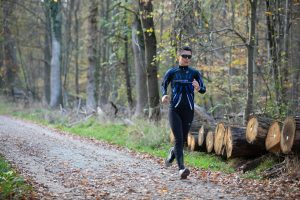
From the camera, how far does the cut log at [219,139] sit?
33.3ft

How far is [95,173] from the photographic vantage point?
29.0 feet

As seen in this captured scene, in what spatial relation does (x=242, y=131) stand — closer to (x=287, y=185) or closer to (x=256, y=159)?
(x=256, y=159)

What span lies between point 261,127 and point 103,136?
Answer: 762 centimetres

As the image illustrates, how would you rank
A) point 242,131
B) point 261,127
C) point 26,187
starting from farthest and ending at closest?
point 242,131 → point 261,127 → point 26,187

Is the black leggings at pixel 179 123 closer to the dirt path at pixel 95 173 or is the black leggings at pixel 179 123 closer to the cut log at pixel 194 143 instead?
the dirt path at pixel 95 173

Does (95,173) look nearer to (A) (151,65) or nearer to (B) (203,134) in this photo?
(B) (203,134)

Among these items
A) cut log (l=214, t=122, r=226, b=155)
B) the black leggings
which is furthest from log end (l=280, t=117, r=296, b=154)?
cut log (l=214, t=122, r=226, b=155)

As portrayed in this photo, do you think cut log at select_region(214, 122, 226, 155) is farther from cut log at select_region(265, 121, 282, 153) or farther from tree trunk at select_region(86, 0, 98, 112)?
tree trunk at select_region(86, 0, 98, 112)

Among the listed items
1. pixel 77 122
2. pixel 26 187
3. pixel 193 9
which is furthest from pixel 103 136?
pixel 26 187

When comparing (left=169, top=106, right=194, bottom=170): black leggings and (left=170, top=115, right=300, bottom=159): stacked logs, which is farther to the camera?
(left=169, top=106, right=194, bottom=170): black leggings

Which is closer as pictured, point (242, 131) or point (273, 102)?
point (242, 131)

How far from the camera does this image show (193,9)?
12297mm

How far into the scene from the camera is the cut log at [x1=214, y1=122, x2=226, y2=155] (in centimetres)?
1016

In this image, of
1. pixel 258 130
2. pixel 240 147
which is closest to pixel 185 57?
pixel 258 130
